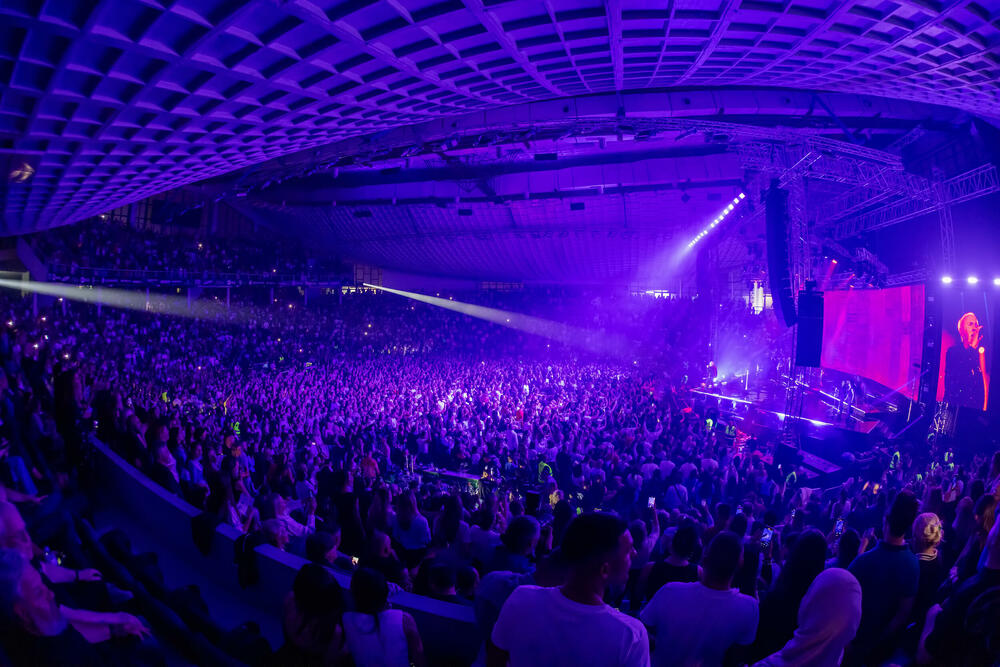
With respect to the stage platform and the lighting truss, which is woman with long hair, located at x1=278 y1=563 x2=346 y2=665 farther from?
the lighting truss

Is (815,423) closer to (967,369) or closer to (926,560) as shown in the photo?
(967,369)

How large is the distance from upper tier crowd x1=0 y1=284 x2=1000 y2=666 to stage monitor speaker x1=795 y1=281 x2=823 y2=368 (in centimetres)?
254

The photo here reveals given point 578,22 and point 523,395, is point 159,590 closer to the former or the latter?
point 578,22

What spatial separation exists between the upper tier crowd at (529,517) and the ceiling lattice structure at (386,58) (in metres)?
3.22

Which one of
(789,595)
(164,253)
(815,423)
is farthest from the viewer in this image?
(164,253)

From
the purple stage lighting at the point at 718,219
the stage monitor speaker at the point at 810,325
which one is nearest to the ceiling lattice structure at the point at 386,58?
the stage monitor speaker at the point at 810,325

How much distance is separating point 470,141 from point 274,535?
13.5 metres

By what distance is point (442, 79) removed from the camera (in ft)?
24.0

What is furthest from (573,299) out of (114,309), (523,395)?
(114,309)

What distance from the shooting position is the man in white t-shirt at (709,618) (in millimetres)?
2201

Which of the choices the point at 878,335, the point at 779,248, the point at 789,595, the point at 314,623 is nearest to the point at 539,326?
the point at 878,335

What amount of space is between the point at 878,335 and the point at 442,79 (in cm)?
1445

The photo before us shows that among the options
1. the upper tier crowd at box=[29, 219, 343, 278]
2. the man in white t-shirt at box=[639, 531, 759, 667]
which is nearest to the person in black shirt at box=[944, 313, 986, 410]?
the man in white t-shirt at box=[639, 531, 759, 667]

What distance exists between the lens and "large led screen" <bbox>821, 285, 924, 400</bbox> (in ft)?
46.5
